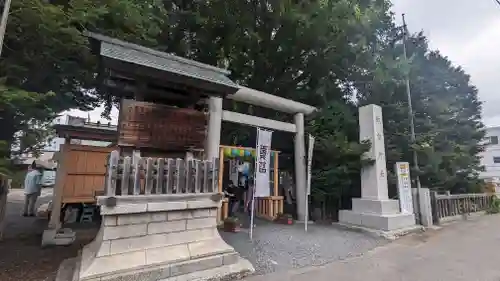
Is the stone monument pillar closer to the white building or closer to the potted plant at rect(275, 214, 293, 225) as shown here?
the potted plant at rect(275, 214, 293, 225)

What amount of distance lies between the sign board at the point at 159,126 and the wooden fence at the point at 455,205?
984 cm

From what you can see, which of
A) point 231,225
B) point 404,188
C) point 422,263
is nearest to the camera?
point 422,263

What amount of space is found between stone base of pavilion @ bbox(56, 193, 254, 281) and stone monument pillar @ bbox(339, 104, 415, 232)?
5162 millimetres

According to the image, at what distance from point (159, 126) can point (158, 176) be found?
96 cm

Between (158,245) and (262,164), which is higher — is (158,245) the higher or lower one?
the lower one

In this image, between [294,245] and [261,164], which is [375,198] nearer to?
[294,245]

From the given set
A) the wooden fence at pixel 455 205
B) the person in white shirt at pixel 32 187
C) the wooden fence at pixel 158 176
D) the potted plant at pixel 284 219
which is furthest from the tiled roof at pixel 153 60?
the wooden fence at pixel 455 205

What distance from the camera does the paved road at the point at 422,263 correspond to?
16.4ft

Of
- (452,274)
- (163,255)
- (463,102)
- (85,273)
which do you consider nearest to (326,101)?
(452,274)

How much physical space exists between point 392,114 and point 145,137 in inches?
402

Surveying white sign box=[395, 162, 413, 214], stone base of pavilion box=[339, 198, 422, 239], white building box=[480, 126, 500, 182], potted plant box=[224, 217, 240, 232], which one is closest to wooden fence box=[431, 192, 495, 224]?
white sign box=[395, 162, 413, 214]

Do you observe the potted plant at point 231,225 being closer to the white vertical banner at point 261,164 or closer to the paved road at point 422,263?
the white vertical banner at point 261,164

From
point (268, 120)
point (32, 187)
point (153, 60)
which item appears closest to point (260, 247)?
point (268, 120)

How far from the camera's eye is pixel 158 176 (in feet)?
15.1
